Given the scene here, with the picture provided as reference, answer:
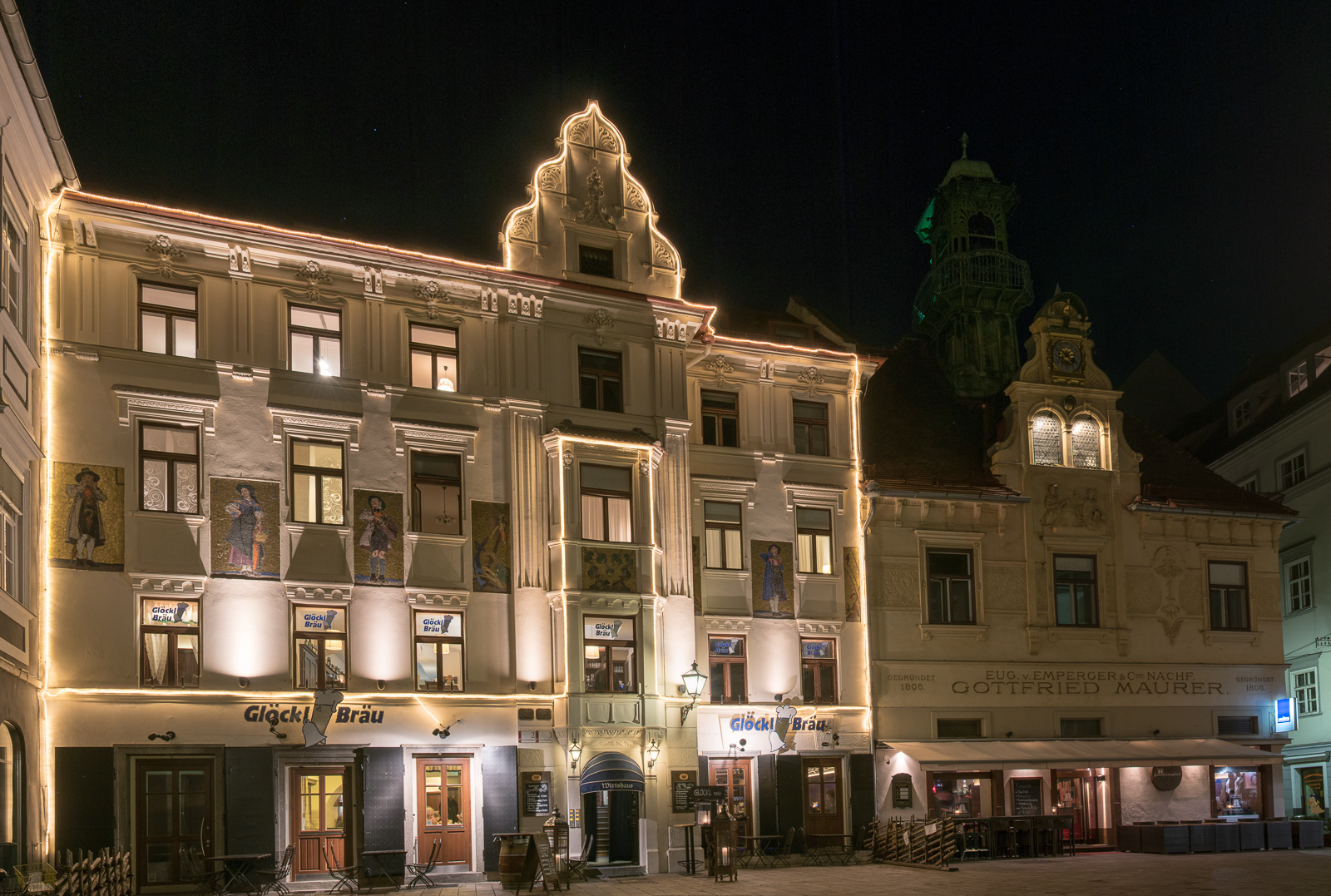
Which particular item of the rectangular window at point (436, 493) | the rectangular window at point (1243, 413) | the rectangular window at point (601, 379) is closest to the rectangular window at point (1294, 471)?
the rectangular window at point (1243, 413)

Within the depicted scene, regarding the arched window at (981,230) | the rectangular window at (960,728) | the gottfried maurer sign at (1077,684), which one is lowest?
the rectangular window at (960,728)

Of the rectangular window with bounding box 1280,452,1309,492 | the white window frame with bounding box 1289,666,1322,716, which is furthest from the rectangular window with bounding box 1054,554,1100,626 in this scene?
the rectangular window with bounding box 1280,452,1309,492

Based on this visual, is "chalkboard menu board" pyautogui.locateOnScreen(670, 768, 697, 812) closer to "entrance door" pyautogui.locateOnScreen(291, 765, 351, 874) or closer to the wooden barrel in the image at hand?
the wooden barrel

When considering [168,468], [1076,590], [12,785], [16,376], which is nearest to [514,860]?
[12,785]

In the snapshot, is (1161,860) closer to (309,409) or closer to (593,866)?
(593,866)

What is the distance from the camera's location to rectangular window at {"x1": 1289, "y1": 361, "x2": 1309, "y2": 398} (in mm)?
42625

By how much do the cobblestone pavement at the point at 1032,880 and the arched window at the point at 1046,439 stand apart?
10483mm

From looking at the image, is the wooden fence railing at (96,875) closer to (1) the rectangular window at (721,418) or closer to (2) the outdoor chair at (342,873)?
(2) the outdoor chair at (342,873)

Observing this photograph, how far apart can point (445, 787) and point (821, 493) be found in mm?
11899

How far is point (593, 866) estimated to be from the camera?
29.3 metres

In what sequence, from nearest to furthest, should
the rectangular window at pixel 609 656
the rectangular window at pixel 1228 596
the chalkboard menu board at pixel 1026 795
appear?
the rectangular window at pixel 609 656, the chalkboard menu board at pixel 1026 795, the rectangular window at pixel 1228 596

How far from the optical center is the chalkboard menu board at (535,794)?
28.8 metres

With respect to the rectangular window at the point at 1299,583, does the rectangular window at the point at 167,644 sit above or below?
below

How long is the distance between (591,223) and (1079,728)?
1801 centimetres
